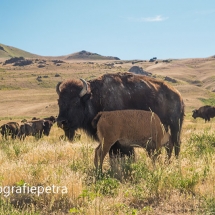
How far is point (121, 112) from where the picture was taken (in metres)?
6.19

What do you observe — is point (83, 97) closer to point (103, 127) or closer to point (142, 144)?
point (103, 127)

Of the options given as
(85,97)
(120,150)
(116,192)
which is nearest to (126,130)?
(120,150)

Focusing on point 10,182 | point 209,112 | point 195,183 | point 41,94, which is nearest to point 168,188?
point 195,183

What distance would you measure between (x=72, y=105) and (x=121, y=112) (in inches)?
40.5

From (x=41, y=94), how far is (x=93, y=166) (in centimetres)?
6681

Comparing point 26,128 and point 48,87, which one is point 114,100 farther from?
point 48,87

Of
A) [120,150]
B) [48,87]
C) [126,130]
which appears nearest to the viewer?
[126,130]

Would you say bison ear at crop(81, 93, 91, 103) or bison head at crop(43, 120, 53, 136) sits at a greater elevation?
bison ear at crop(81, 93, 91, 103)

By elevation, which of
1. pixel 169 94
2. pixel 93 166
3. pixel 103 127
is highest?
pixel 169 94

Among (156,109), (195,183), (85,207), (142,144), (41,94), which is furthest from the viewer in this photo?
(41,94)

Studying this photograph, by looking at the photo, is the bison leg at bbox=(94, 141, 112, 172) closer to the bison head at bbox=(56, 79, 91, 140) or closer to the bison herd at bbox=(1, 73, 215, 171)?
the bison herd at bbox=(1, 73, 215, 171)

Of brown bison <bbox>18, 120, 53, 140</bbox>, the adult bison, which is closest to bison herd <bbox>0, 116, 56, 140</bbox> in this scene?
brown bison <bbox>18, 120, 53, 140</bbox>

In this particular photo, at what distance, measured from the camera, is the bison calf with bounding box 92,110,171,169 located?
19.5ft

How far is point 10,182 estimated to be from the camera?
4.89 meters
